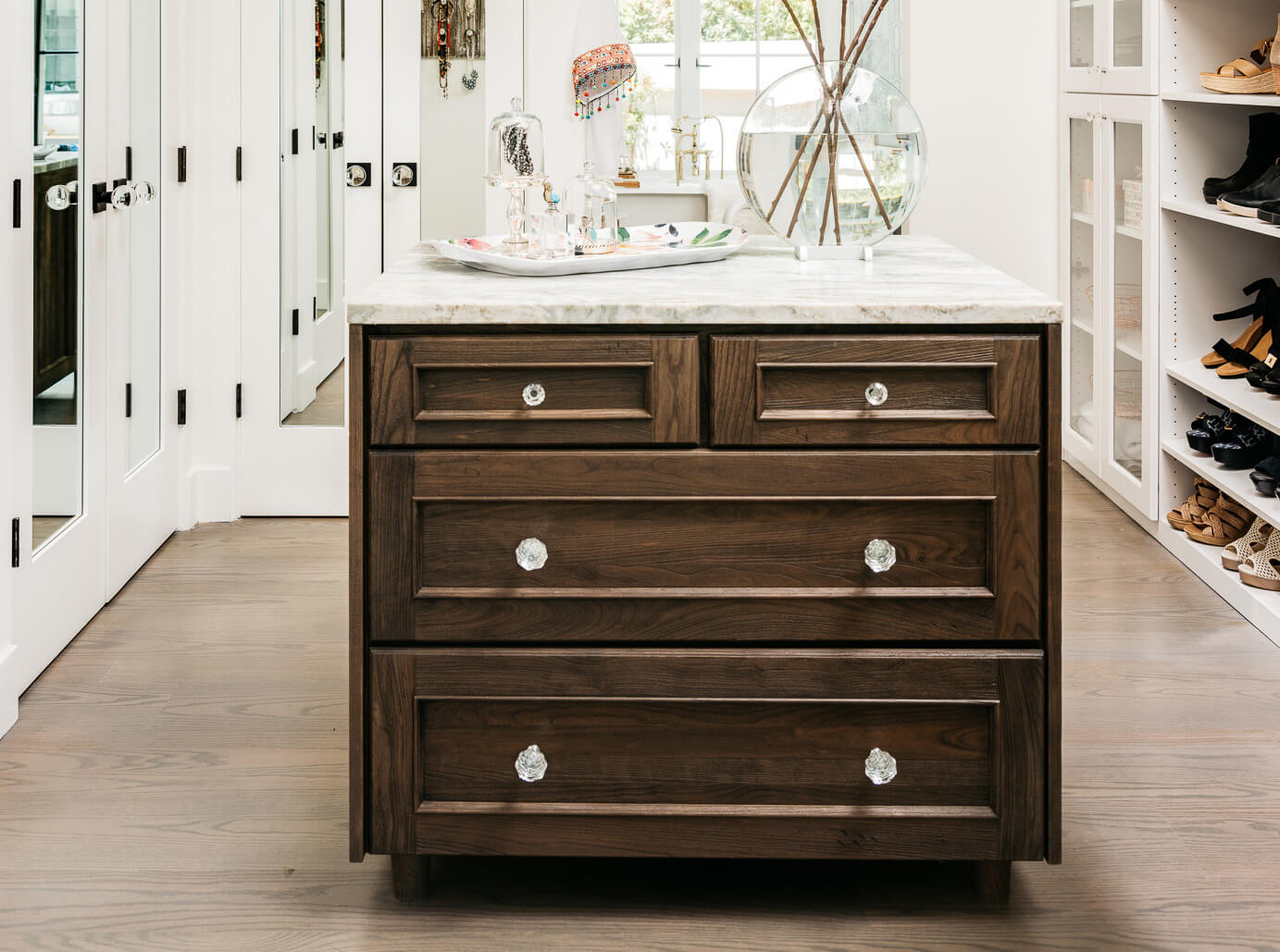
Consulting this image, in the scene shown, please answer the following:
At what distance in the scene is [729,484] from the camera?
6.32 feet

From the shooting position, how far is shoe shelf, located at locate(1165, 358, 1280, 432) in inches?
136

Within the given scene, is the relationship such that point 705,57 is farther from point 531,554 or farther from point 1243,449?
point 531,554

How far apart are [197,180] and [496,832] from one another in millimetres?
2759

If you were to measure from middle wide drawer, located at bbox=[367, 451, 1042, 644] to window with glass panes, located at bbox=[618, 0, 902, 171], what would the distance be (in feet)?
14.5

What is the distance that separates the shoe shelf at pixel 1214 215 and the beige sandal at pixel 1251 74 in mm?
296

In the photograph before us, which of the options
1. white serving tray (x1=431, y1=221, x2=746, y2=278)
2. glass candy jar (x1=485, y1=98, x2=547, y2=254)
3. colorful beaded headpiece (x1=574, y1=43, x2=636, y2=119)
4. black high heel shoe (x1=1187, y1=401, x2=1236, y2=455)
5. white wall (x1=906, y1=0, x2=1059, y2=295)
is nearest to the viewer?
white serving tray (x1=431, y1=221, x2=746, y2=278)

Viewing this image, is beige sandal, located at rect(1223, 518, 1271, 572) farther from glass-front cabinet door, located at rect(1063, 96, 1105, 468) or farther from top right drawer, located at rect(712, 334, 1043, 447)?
top right drawer, located at rect(712, 334, 1043, 447)

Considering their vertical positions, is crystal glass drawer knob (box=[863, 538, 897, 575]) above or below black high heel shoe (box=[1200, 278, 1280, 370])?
below

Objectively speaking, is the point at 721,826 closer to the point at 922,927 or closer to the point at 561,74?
the point at 922,927

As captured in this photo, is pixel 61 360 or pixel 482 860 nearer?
pixel 482 860

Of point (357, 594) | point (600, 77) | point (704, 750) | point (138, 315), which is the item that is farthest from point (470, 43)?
point (704, 750)

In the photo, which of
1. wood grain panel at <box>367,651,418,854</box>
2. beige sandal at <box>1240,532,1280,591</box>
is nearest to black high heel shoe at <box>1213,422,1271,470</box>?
beige sandal at <box>1240,532,1280,591</box>

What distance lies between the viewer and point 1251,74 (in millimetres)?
3545

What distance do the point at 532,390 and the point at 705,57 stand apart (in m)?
4.59
